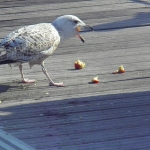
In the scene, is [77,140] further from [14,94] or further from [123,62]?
[123,62]

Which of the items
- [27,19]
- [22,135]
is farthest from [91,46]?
[22,135]

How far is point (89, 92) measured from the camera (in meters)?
7.50

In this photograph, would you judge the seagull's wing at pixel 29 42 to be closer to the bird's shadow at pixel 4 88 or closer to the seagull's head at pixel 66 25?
the seagull's head at pixel 66 25

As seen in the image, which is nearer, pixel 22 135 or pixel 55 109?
pixel 22 135

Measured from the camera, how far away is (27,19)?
11062 millimetres

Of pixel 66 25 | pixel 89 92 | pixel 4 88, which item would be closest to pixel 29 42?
pixel 4 88

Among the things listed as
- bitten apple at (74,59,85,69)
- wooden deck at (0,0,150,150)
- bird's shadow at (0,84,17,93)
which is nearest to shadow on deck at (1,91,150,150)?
wooden deck at (0,0,150,150)

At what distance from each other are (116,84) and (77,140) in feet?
6.22

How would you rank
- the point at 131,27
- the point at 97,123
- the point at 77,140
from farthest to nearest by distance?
1. the point at 131,27
2. the point at 97,123
3. the point at 77,140

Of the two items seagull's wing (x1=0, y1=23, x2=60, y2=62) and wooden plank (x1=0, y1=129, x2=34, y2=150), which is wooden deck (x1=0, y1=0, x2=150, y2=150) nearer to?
wooden plank (x1=0, y1=129, x2=34, y2=150)

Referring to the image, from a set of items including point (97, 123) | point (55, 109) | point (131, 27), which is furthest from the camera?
point (131, 27)

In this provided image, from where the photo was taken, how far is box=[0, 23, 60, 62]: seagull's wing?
24.7 feet

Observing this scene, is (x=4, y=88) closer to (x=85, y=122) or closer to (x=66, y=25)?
(x=66, y=25)

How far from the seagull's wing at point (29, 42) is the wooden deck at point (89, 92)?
0.41m
